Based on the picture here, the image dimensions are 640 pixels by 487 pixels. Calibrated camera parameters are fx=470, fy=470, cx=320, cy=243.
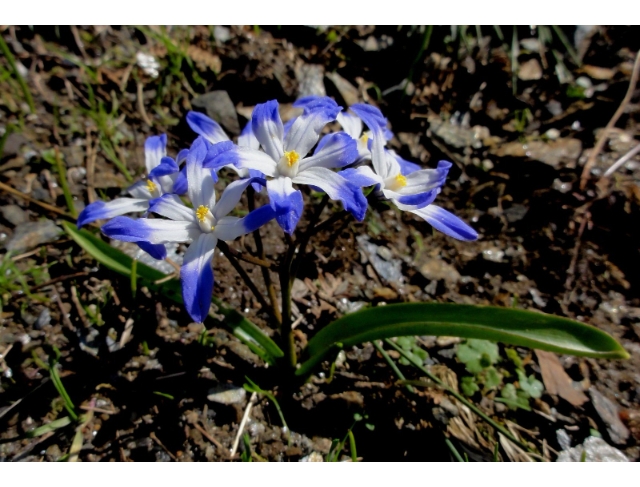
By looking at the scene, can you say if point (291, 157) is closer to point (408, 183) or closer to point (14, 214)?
point (408, 183)


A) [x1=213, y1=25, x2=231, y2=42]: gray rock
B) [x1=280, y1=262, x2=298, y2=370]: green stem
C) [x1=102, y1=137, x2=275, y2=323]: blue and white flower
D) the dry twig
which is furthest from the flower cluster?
[x1=213, y1=25, x2=231, y2=42]: gray rock

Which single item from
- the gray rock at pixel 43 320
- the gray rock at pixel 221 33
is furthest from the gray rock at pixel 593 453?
the gray rock at pixel 221 33

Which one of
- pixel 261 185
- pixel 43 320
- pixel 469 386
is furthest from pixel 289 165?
pixel 43 320

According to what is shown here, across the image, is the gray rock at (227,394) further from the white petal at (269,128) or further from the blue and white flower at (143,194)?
the white petal at (269,128)

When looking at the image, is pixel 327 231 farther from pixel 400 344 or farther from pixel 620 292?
pixel 620 292

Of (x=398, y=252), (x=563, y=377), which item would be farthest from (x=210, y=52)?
(x=563, y=377)
